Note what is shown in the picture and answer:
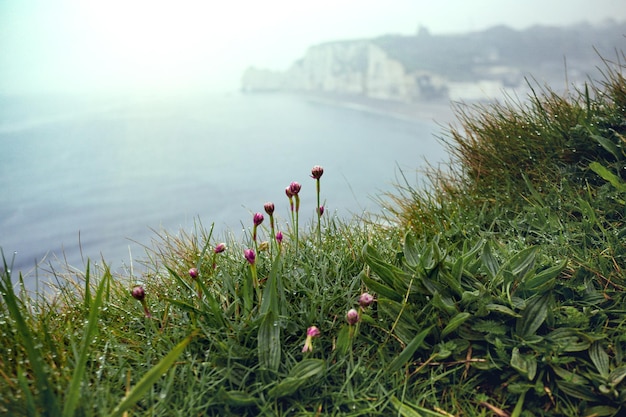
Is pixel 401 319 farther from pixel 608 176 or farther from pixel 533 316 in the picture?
pixel 608 176

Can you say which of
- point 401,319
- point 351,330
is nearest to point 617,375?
point 401,319

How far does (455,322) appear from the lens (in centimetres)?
127

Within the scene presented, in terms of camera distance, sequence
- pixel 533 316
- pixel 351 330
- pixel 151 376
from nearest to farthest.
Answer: pixel 151 376, pixel 351 330, pixel 533 316

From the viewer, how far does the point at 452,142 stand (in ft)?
7.43

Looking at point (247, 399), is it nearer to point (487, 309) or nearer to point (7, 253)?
point (487, 309)

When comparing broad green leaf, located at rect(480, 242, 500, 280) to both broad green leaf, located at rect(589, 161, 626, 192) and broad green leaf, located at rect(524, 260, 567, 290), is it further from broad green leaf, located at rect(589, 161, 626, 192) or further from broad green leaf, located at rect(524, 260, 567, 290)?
broad green leaf, located at rect(589, 161, 626, 192)

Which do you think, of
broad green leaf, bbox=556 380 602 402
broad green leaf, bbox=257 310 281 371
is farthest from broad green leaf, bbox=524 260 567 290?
broad green leaf, bbox=257 310 281 371

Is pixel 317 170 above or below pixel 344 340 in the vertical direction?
above

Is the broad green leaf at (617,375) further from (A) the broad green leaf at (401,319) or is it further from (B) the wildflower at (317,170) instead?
(B) the wildflower at (317,170)

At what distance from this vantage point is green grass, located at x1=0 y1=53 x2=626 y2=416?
1178 millimetres

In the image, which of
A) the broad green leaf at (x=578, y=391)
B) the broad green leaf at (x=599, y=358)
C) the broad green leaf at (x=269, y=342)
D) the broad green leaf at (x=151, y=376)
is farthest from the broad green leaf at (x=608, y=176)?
the broad green leaf at (x=151, y=376)

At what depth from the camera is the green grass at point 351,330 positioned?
1178mm

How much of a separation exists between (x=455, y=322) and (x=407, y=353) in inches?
5.3

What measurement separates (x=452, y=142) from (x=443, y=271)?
996mm
